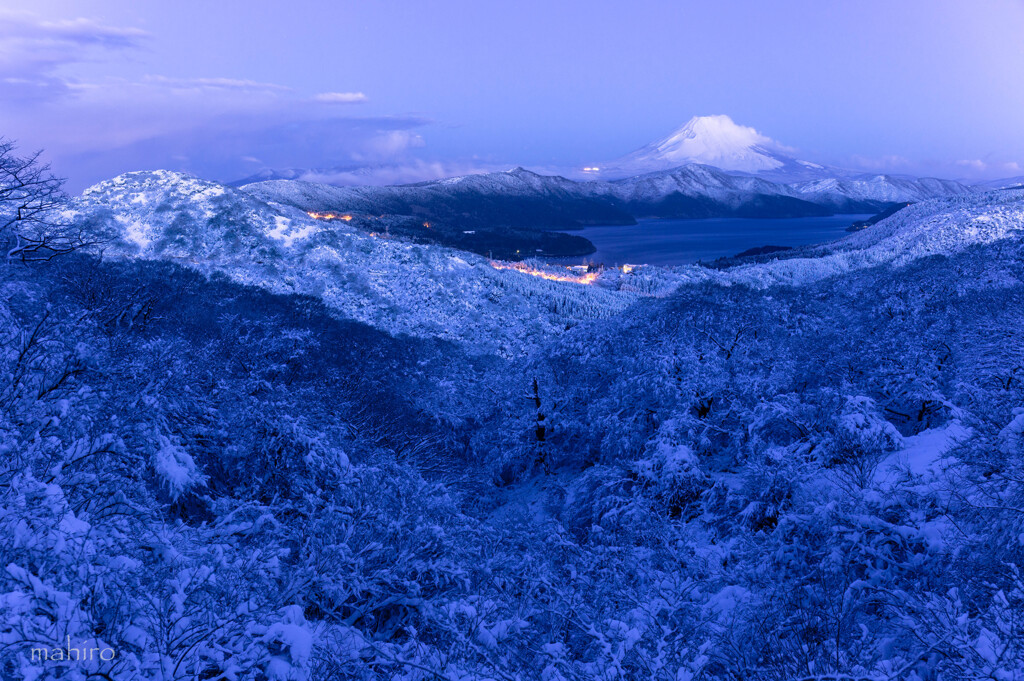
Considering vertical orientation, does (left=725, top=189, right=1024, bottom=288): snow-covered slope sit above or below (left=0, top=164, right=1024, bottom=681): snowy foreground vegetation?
above

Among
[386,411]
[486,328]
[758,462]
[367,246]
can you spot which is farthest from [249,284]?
[758,462]

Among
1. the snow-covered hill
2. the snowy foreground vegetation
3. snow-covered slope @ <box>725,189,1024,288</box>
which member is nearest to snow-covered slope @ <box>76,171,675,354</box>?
the snow-covered hill

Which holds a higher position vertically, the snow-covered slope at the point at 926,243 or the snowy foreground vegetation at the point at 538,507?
A: the snow-covered slope at the point at 926,243

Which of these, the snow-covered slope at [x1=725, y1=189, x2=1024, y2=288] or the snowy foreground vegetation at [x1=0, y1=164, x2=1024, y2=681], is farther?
the snow-covered slope at [x1=725, y1=189, x2=1024, y2=288]

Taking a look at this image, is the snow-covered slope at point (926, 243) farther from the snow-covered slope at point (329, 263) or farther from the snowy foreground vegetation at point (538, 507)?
the snowy foreground vegetation at point (538, 507)

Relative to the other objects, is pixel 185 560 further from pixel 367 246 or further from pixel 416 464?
pixel 367 246

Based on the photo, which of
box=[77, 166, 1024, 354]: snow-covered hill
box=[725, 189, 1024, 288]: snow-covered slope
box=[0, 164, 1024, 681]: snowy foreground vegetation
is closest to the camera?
box=[0, 164, 1024, 681]: snowy foreground vegetation

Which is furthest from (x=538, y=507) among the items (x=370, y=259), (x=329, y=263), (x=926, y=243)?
(x=926, y=243)

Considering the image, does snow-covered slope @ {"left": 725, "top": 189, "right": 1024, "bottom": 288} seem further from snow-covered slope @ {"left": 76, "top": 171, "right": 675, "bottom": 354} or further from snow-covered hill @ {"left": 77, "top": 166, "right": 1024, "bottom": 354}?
snow-covered slope @ {"left": 76, "top": 171, "right": 675, "bottom": 354}

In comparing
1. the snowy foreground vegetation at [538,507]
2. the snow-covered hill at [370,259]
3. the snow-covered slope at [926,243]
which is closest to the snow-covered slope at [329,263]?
the snow-covered hill at [370,259]
